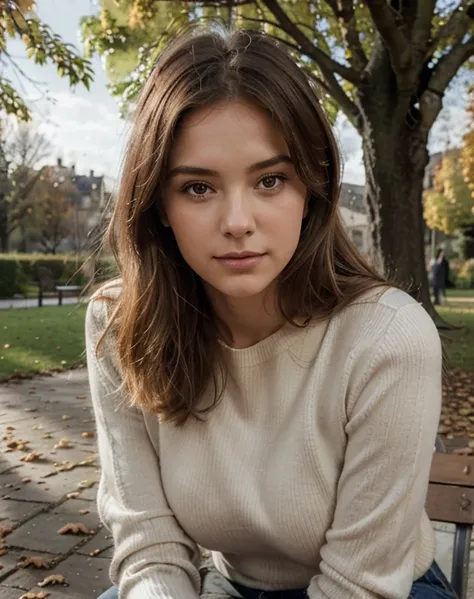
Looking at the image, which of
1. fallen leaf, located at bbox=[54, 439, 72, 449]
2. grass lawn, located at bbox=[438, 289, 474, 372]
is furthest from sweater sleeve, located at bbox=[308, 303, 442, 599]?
grass lawn, located at bbox=[438, 289, 474, 372]

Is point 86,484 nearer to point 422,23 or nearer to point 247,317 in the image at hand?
point 247,317

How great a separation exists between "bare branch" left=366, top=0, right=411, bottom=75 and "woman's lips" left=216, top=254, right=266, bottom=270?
622 centimetres

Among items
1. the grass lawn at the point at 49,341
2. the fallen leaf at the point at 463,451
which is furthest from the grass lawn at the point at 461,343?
the fallen leaf at the point at 463,451

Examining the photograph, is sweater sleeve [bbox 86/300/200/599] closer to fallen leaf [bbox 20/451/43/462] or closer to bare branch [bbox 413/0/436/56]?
fallen leaf [bbox 20/451/43/462]

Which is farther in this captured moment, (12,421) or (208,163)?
(12,421)

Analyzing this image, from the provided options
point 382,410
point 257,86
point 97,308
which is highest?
point 257,86

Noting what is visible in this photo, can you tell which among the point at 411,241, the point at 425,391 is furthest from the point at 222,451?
the point at 411,241

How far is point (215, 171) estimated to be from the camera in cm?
157

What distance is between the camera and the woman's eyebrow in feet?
5.14

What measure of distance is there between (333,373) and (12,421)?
5.42 metres

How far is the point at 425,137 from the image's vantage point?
908 cm

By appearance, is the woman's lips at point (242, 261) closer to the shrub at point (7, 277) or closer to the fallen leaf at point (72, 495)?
the fallen leaf at point (72, 495)

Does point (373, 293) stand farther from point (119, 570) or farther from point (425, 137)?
point (425, 137)

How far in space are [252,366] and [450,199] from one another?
3575 cm
